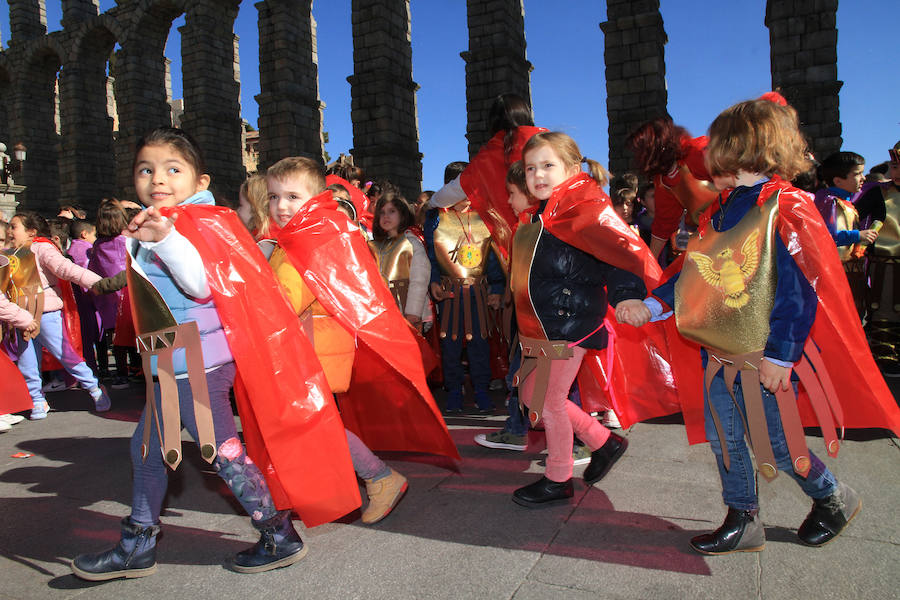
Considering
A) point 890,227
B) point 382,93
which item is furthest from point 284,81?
point 890,227

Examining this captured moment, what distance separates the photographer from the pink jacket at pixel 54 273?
207 inches

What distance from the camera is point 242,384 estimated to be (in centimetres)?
244

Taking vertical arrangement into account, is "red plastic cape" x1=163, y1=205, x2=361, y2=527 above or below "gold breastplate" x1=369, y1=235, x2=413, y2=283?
below

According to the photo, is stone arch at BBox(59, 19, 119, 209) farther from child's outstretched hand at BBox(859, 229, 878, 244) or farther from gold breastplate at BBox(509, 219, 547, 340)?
child's outstretched hand at BBox(859, 229, 878, 244)

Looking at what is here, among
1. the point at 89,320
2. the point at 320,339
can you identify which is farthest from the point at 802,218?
the point at 89,320

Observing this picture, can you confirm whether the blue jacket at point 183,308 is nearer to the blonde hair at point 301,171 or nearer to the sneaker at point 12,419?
the blonde hair at point 301,171

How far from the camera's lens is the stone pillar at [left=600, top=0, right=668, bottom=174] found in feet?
41.5

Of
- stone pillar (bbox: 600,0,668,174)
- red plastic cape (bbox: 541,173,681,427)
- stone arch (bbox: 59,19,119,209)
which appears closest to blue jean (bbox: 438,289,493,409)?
red plastic cape (bbox: 541,173,681,427)

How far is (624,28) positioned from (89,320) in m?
11.3

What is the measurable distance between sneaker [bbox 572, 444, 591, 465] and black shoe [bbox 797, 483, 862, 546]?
134cm

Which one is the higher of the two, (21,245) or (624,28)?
(624,28)

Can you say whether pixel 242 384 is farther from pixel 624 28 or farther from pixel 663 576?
pixel 624 28

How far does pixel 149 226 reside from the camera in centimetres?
210

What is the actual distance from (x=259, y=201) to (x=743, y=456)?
8.82 ft
